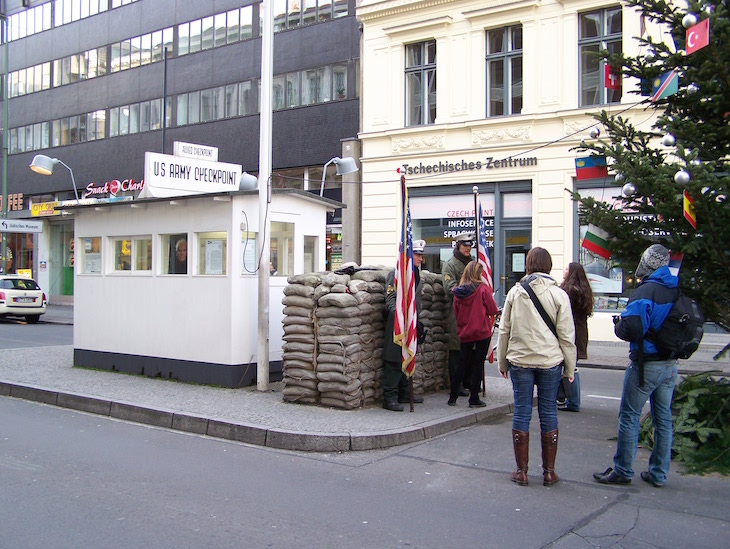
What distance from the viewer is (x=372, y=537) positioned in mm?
4719

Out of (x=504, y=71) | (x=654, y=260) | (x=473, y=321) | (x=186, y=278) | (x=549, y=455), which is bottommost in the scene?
(x=549, y=455)

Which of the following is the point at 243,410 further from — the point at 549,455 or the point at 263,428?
the point at 549,455

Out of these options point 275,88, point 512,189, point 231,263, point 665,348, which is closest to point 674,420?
point 665,348

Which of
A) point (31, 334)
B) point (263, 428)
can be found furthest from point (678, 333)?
point (31, 334)

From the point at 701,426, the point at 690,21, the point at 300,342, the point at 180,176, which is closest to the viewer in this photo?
the point at 690,21

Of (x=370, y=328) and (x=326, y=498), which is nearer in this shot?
(x=326, y=498)

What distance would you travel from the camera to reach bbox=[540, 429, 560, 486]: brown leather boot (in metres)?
5.85

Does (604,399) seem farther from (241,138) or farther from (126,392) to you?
(241,138)

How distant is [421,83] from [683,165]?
51.8 feet

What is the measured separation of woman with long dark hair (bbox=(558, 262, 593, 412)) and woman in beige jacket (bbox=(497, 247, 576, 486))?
2.98 meters

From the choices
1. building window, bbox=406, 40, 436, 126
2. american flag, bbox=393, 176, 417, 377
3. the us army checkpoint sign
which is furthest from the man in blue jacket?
building window, bbox=406, 40, 436, 126

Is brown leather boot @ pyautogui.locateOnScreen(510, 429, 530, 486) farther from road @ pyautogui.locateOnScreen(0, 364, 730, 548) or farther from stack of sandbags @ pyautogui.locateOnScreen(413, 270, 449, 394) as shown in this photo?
stack of sandbags @ pyautogui.locateOnScreen(413, 270, 449, 394)

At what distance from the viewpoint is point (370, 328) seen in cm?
866

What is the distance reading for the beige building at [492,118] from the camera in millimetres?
18594
